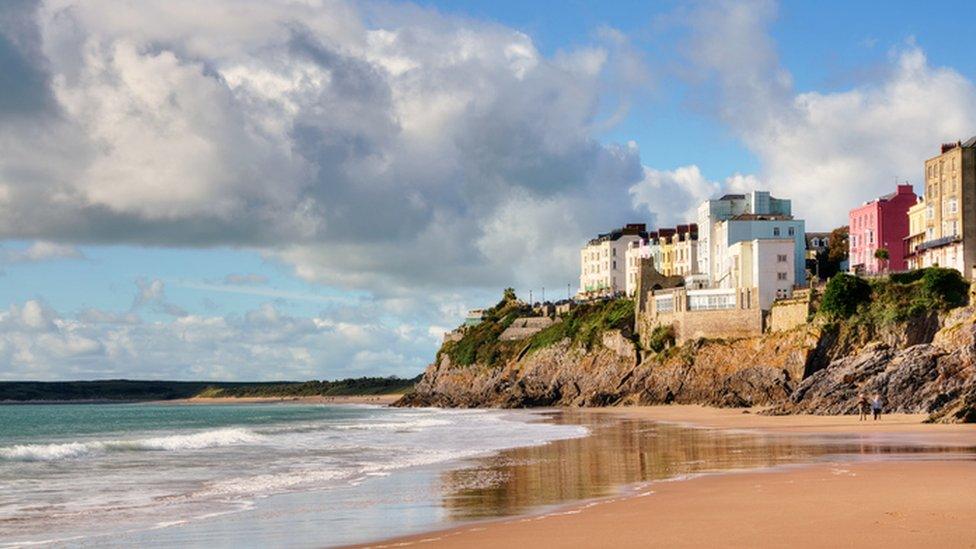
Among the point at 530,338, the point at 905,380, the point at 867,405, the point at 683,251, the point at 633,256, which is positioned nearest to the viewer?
the point at 905,380

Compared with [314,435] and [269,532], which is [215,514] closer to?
[269,532]

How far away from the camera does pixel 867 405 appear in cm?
4775

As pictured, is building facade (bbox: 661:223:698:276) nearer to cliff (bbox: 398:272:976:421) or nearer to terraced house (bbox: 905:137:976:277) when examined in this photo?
cliff (bbox: 398:272:976:421)

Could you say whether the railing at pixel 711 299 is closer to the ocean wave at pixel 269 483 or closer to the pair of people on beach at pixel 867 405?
the pair of people on beach at pixel 867 405

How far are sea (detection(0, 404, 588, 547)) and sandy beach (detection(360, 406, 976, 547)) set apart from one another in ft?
7.20

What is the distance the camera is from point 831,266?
86.2 m

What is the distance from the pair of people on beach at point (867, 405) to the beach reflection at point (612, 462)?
7.07 meters

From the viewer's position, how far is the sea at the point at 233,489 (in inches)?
677

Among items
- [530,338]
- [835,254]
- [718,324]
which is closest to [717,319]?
[718,324]

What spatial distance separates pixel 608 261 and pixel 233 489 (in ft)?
298

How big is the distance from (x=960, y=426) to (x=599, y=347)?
46.0 metres

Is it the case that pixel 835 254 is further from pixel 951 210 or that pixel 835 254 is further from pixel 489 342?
pixel 489 342

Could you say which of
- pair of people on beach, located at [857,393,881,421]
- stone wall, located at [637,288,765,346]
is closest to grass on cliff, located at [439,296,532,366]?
stone wall, located at [637,288,765,346]

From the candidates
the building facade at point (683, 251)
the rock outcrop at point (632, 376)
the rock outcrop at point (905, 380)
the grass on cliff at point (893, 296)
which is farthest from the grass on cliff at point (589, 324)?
the rock outcrop at point (905, 380)
